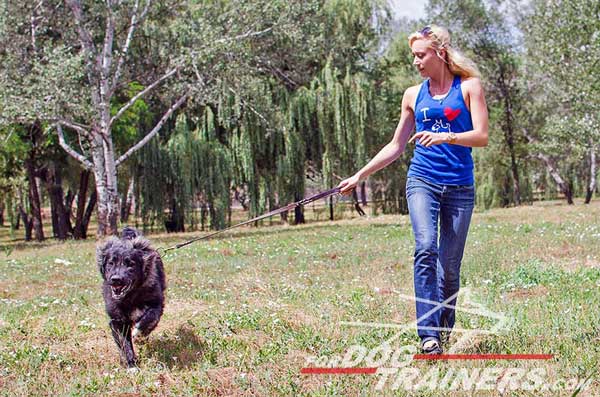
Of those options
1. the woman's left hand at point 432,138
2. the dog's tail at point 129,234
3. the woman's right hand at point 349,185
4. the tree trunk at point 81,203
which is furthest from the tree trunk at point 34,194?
the woman's left hand at point 432,138

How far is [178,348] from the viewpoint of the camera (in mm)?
6254

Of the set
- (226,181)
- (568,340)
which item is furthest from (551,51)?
(568,340)

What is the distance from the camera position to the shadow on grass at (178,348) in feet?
19.0

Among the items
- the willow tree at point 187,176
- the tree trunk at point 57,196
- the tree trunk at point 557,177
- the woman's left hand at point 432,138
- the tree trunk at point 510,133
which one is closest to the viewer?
the woman's left hand at point 432,138

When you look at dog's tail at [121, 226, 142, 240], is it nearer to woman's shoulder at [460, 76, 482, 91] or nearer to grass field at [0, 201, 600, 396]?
grass field at [0, 201, 600, 396]

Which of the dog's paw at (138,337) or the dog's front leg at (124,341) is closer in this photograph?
the dog's front leg at (124,341)

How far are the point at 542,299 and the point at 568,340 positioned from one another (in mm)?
2016

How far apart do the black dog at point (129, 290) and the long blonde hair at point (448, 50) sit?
3.06 meters

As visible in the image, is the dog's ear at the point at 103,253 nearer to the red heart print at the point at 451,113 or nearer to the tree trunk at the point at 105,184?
the red heart print at the point at 451,113

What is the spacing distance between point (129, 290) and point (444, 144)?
2943 millimetres

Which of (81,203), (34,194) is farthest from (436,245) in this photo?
(34,194)

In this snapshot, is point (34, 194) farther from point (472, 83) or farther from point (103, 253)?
point (472, 83)

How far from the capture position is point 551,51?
29594 mm

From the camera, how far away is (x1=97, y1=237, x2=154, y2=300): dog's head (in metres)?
5.61
